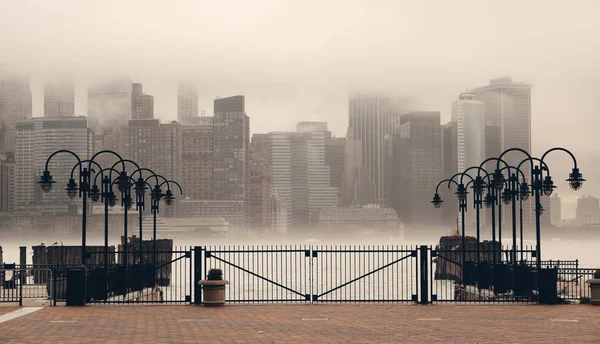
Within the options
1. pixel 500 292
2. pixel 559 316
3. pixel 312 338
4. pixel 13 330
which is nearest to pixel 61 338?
pixel 13 330

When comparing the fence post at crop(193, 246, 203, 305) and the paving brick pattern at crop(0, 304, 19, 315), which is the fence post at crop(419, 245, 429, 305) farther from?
the paving brick pattern at crop(0, 304, 19, 315)

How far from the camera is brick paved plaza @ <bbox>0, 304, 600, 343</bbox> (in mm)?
19406

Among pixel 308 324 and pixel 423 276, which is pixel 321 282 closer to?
pixel 423 276

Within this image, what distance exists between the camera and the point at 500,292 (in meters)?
33.2

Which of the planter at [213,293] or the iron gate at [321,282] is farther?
the iron gate at [321,282]

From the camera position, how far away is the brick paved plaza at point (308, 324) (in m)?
19.4

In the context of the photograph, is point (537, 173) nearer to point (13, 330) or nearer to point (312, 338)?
point (312, 338)

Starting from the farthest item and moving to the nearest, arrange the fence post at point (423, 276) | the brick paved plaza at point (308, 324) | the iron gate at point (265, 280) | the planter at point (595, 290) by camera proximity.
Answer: the iron gate at point (265, 280), the fence post at point (423, 276), the planter at point (595, 290), the brick paved plaza at point (308, 324)

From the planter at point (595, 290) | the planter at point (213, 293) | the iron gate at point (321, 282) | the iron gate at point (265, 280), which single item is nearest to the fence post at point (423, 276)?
the iron gate at point (321, 282)

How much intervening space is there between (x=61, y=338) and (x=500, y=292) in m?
18.0

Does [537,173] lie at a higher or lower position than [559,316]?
higher

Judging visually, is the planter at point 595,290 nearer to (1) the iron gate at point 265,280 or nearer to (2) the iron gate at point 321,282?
(2) the iron gate at point 321,282

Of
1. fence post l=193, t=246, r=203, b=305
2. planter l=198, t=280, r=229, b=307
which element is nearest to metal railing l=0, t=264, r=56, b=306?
fence post l=193, t=246, r=203, b=305

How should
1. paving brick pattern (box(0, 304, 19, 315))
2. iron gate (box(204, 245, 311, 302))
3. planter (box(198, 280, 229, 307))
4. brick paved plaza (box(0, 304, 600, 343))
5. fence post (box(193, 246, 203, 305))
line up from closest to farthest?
brick paved plaza (box(0, 304, 600, 343)) < paving brick pattern (box(0, 304, 19, 315)) < planter (box(198, 280, 229, 307)) < fence post (box(193, 246, 203, 305)) < iron gate (box(204, 245, 311, 302))
